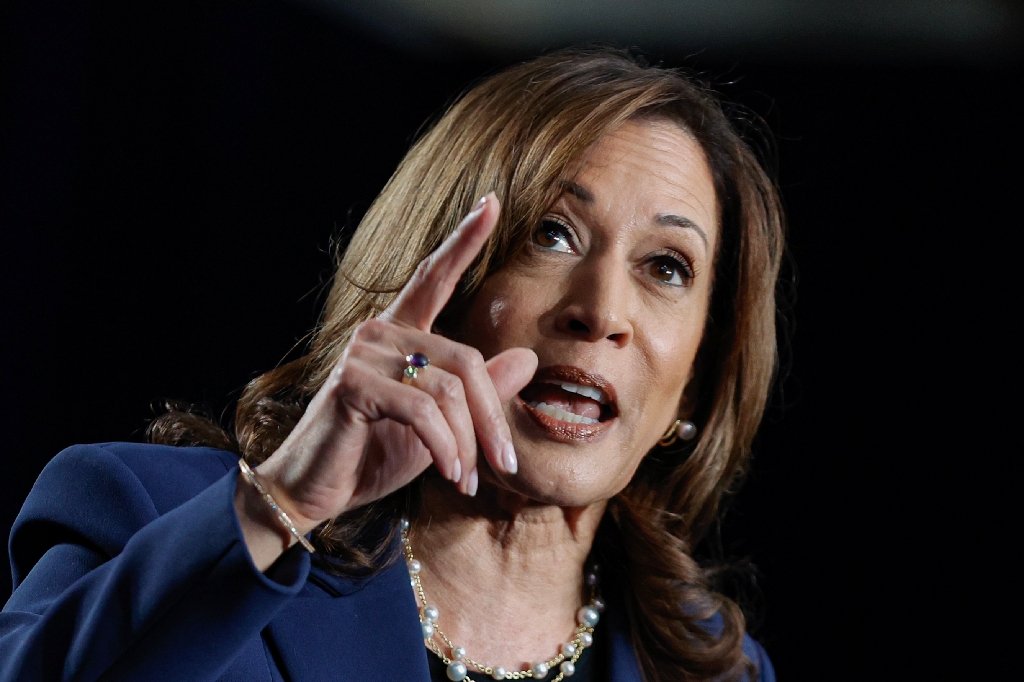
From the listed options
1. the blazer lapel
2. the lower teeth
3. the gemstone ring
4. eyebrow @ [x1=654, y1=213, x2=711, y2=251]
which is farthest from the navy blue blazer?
eyebrow @ [x1=654, y1=213, x2=711, y2=251]

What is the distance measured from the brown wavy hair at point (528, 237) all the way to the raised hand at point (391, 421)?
42 centimetres

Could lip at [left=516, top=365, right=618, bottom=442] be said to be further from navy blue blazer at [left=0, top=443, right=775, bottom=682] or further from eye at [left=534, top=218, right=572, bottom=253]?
navy blue blazer at [left=0, top=443, right=775, bottom=682]

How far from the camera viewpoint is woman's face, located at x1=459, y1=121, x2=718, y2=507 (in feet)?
5.22

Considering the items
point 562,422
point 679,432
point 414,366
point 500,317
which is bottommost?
point 679,432

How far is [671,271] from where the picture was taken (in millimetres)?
1744

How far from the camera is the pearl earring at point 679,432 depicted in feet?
6.41

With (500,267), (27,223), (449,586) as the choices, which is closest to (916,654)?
(449,586)

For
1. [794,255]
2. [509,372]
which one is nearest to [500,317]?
[509,372]

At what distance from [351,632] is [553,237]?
65 centimetres

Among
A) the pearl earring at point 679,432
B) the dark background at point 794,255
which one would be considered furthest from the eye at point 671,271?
the dark background at point 794,255

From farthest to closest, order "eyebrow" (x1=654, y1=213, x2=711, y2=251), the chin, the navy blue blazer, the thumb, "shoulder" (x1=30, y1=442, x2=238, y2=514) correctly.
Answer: "eyebrow" (x1=654, y1=213, x2=711, y2=251)
the chin
"shoulder" (x1=30, y1=442, x2=238, y2=514)
the thumb
the navy blue blazer

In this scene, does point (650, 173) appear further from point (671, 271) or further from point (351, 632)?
point (351, 632)

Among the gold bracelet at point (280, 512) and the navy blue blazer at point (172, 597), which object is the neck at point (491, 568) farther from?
the gold bracelet at point (280, 512)

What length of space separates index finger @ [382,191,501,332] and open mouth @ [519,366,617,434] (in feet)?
1.43
